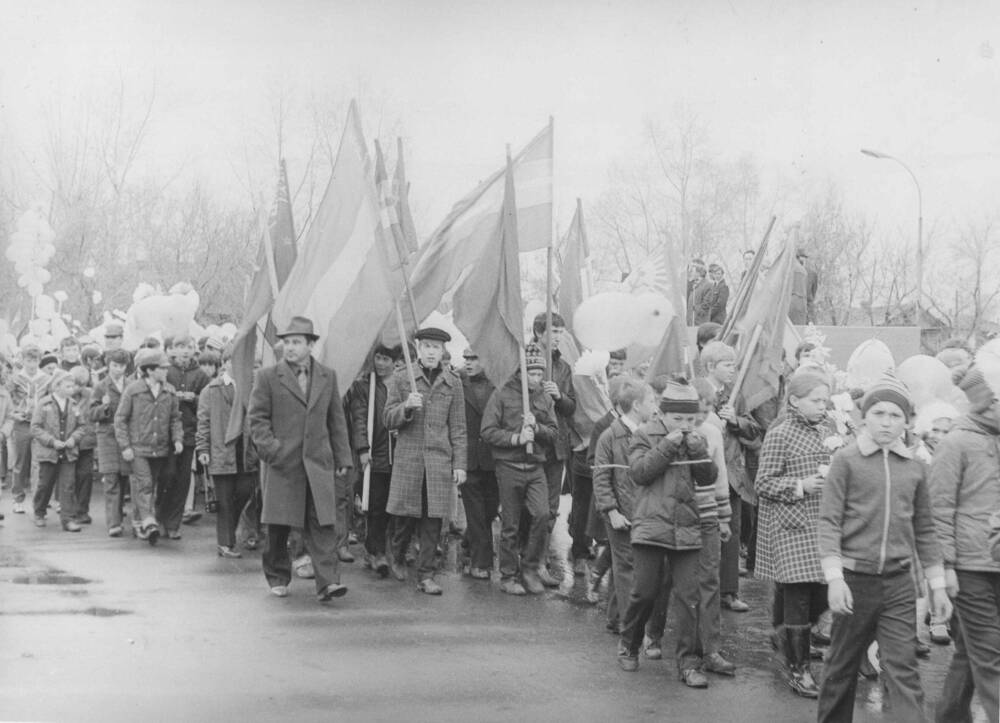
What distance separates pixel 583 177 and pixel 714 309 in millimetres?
4402

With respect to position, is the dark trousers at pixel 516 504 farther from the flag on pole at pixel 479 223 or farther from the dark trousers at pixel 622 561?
the flag on pole at pixel 479 223

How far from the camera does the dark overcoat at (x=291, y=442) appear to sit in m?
7.83

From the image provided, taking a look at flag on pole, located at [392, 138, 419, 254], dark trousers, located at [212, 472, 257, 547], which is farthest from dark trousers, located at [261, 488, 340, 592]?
flag on pole, located at [392, 138, 419, 254]

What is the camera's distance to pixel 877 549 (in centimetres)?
520

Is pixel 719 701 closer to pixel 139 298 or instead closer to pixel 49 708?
pixel 49 708

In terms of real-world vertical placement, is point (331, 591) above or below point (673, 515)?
below

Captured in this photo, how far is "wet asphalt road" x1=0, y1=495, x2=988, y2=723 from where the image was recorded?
5.79 meters

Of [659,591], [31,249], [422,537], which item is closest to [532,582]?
[422,537]

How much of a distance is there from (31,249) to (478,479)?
6.73 metres

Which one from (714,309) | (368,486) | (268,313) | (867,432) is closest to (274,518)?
(368,486)

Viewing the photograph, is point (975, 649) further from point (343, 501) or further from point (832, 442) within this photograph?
point (343, 501)

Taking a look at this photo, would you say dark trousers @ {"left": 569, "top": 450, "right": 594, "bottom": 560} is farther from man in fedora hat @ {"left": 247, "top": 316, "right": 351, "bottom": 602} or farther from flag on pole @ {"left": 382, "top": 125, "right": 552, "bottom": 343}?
man in fedora hat @ {"left": 247, "top": 316, "right": 351, "bottom": 602}

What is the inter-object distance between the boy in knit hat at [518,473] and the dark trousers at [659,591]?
1924 millimetres

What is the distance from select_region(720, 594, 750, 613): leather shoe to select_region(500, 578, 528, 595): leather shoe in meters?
1.42
